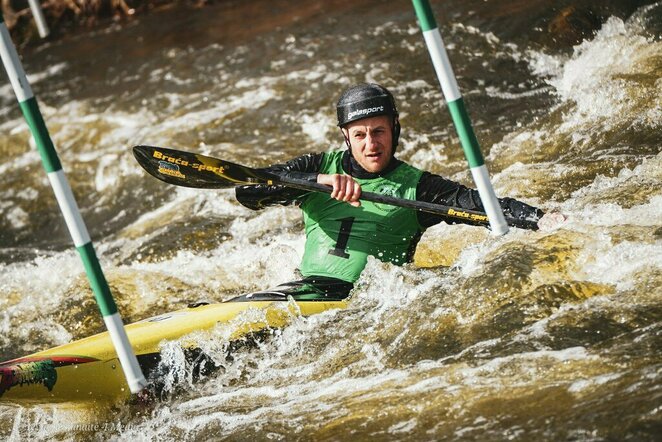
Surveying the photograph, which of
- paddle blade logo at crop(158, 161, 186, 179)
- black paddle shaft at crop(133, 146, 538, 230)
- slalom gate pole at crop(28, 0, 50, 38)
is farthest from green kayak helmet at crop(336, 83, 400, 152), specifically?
slalom gate pole at crop(28, 0, 50, 38)

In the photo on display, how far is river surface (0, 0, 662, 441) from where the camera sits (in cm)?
372

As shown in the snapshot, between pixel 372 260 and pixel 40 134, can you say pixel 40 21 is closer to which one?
pixel 372 260

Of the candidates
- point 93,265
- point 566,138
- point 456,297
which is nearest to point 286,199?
point 456,297

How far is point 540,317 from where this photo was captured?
162 inches

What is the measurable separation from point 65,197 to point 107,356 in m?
0.95

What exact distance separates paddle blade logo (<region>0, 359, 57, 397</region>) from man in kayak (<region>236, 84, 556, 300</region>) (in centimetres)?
112

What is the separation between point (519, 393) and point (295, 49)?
842 centimetres

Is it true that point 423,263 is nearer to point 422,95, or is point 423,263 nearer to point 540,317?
point 540,317

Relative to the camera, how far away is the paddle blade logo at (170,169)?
196 inches

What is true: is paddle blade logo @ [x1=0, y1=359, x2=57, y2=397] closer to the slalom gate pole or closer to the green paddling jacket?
the green paddling jacket

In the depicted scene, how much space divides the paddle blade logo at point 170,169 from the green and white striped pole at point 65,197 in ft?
3.76

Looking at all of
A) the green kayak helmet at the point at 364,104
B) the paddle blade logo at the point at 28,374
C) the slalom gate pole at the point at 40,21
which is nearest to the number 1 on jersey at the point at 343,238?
the green kayak helmet at the point at 364,104

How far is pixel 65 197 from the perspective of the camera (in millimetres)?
3809

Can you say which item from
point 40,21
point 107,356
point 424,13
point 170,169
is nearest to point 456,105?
point 424,13
